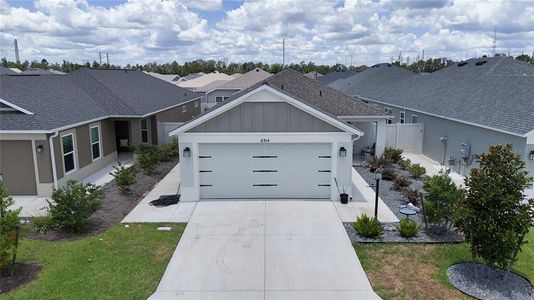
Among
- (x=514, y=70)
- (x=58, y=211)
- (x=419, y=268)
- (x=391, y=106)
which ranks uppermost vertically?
(x=514, y=70)

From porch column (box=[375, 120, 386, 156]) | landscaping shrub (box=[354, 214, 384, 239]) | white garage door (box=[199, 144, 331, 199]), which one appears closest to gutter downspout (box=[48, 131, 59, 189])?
white garage door (box=[199, 144, 331, 199])

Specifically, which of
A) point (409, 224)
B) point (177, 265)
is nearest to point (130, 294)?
point (177, 265)

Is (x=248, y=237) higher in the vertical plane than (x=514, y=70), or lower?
lower

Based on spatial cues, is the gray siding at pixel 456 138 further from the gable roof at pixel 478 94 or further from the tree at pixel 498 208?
the tree at pixel 498 208

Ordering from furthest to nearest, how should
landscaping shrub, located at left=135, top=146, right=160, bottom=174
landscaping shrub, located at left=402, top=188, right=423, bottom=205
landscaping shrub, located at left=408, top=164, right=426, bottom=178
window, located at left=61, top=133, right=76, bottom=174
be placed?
landscaping shrub, located at left=135, top=146, right=160, bottom=174 → landscaping shrub, located at left=408, top=164, right=426, bottom=178 → window, located at left=61, top=133, right=76, bottom=174 → landscaping shrub, located at left=402, top=188, right=423, bottom=205

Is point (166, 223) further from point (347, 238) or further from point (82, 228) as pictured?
point (347, 238)

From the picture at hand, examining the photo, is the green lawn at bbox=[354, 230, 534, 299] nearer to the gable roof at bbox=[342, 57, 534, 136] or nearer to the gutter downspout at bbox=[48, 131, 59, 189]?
the gable roof at bbox=[342, 57, 534, 136]
